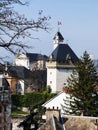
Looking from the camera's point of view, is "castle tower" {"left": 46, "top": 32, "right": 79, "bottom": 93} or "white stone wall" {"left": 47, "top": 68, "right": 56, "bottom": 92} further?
"castle tower" {"left": 46, "top": 32, "right": 79, "bottom": 93}

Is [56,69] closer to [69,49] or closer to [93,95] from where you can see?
[69,49]

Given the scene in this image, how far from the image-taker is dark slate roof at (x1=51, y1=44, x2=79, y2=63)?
3381 inches

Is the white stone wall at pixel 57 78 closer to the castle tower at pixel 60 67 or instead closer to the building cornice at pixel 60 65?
the castle tower at pixel 60 67

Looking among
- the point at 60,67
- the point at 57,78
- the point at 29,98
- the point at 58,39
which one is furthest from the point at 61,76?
the point at 58,39

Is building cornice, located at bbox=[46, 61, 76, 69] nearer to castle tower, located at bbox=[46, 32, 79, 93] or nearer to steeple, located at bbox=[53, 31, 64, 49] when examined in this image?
castle tower, located at bbox=[46, 32, 79, 93]

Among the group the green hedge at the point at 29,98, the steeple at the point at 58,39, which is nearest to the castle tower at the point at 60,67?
the steeple at the point at 58,39

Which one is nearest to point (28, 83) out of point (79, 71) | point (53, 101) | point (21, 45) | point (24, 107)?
point (21, 45)

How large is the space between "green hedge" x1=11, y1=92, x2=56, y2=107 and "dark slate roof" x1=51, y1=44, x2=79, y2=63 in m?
12.6

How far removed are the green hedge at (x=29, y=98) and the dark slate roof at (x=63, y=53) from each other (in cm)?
1261

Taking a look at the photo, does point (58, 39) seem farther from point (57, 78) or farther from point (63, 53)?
point (57, 78)

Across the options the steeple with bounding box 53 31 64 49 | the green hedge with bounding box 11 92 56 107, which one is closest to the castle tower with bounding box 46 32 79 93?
the steeple with bounding box 53 31 64 49

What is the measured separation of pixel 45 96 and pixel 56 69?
12003mm

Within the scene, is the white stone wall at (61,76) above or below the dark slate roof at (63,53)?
below

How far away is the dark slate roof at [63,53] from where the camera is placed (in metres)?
85.9
